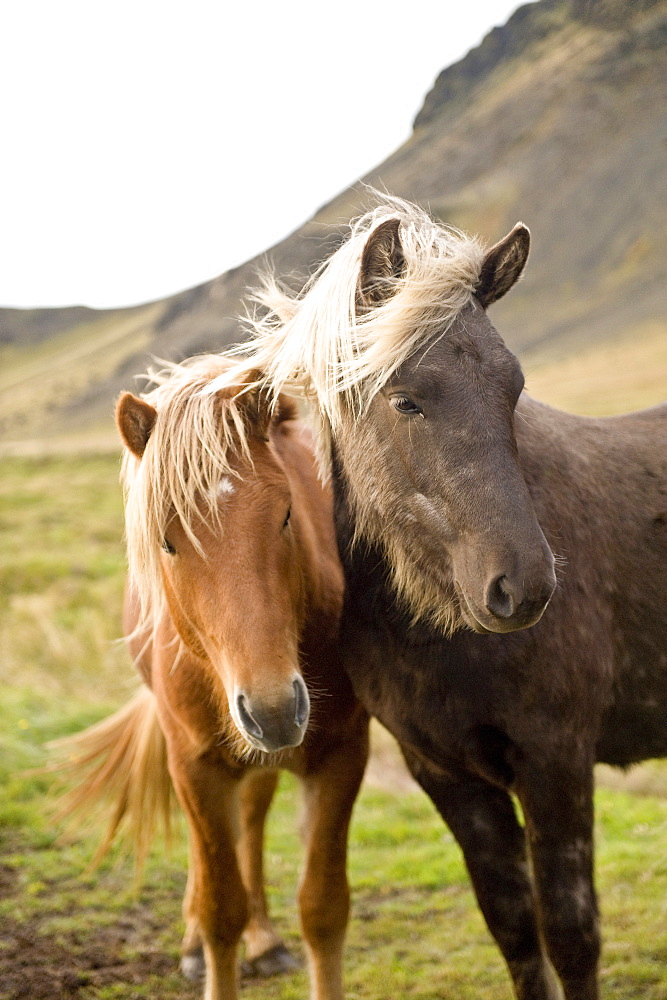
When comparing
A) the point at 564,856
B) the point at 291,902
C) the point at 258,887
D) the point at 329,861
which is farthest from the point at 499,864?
the point at 291,902

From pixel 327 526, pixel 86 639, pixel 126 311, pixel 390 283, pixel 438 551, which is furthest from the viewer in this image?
pixel 126 311

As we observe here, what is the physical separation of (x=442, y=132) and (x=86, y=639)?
156776 mm

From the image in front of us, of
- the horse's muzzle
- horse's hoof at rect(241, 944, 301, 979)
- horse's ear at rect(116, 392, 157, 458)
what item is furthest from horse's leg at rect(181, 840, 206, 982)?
horse's ear at rect(116, 392, 157, 458)

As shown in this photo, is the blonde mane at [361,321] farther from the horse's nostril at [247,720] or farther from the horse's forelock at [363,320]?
the horse's nostril at [247,720]

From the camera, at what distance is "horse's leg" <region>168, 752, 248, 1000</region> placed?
3.49m

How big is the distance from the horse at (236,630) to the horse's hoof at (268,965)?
0.02 m

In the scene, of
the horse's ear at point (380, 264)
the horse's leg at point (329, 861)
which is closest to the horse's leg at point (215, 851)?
the horse's leg at point (329, 861)

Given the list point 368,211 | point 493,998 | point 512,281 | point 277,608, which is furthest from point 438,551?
point 493,998

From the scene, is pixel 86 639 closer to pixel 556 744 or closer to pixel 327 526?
pixel 327 526

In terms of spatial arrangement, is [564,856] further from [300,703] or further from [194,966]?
[194,966]

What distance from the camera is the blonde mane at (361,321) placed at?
2.64m

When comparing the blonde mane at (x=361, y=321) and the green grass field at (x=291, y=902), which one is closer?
the blonde mane at (x=361, y=321)

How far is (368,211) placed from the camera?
135 inches

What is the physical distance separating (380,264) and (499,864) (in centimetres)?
224
